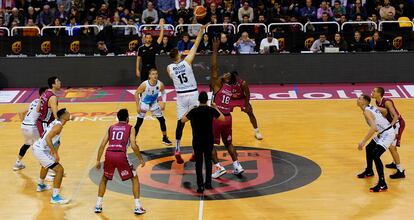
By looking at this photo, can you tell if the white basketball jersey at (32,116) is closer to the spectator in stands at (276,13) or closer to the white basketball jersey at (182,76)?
the white basketball jersey at (182,76)

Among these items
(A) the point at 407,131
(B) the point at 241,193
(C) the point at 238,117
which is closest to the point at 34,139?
(B) the point at 241,193

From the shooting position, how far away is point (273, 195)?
13.1 m

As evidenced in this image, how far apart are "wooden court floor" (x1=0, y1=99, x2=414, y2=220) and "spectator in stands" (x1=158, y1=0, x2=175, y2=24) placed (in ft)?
17.9

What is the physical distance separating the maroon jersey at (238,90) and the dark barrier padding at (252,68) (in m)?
7.56

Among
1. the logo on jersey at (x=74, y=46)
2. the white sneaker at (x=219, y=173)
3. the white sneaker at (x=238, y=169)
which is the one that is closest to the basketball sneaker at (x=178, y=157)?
the white sneaker at (x=219, y=173)

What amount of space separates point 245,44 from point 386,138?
11.3m

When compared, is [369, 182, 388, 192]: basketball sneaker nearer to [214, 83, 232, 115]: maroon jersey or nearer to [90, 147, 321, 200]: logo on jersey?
[90, 147, 321, 200]: logo on jersey

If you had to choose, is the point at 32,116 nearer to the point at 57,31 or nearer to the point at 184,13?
the point at 57,31

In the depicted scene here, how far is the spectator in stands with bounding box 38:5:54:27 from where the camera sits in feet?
84.6

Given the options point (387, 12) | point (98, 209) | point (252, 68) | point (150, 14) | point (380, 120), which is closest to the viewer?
point (98, 209)

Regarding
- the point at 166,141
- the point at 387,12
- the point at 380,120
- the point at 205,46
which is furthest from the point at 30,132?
the point at 387,12

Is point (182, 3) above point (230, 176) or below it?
above

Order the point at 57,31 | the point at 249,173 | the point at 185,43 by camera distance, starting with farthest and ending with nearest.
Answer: the point at 57,31
the point at 185,43
the point at 249,173

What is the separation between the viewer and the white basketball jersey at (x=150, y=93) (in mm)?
16219
